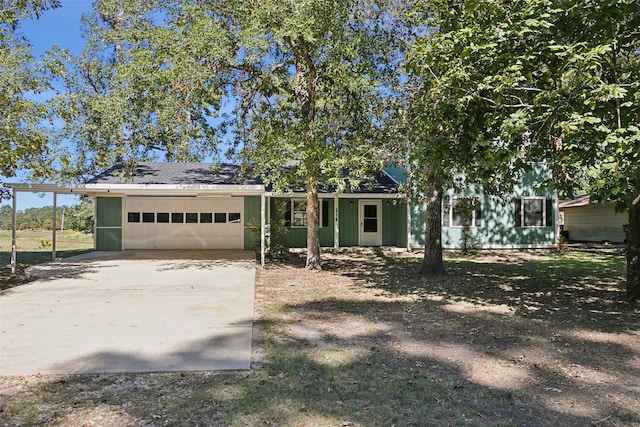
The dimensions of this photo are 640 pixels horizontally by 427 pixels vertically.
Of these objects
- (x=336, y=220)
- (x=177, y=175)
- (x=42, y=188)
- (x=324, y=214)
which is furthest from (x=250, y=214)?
(x=42, y=188)

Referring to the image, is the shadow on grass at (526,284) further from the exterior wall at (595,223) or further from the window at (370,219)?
the exterior wall at (595,223)

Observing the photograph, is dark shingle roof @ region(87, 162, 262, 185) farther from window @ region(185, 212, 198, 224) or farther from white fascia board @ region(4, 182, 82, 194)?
white fascia board @ region(4, 182, 82, 194)

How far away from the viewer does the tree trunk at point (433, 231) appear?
35.3 ft

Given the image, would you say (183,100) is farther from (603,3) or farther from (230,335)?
(603,3)

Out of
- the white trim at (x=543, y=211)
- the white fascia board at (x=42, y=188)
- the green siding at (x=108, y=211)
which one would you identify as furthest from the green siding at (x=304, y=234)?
the white trim at (x=543, y=211)

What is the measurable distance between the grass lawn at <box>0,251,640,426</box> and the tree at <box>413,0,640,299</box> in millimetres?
1816

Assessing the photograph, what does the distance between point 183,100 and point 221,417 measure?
8.80 m

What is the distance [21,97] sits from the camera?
399 inches

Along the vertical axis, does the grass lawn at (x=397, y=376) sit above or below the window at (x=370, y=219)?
below

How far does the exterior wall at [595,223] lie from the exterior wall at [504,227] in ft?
16.7

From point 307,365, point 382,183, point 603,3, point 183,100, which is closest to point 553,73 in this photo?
point 603,3

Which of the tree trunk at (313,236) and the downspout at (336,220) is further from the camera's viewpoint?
the downspout at (336,220)

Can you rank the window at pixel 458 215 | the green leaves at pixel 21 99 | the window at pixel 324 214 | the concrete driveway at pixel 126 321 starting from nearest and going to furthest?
the concrete driveway at pixel 126 321, the green leaves at pixel 21 99, the window at pixel 458 215, the window at pixel 324 214

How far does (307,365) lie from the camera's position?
4.43 metres
